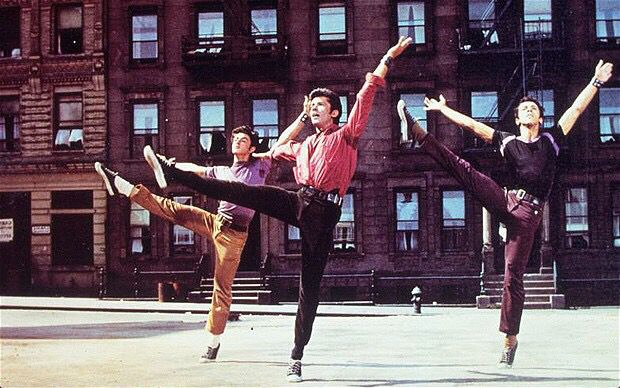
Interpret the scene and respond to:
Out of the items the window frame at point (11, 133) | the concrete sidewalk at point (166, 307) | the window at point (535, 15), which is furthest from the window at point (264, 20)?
the concrete sidewalk at point (166, 307)

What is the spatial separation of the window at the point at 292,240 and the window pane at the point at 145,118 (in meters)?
3.30

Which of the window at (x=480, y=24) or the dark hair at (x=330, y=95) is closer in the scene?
the dark hair at (x=330, y=95)

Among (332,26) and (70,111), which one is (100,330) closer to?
(332,26)

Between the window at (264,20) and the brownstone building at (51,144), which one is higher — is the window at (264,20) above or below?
above

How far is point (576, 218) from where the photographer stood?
1700cm

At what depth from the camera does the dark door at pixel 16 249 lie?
17531 millimetres

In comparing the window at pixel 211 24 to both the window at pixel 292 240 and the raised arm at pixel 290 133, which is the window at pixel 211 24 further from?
the raised arm at pixel 290 133

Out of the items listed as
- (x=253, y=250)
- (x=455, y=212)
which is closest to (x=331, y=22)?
(x=455, y=212)

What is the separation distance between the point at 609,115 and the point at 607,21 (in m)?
1.64

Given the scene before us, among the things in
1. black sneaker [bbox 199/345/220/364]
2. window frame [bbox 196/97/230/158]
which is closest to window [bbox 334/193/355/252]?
window frame [bbox 196/97/230/158]

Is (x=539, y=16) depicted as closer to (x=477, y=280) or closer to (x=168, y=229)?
(x=477, y=280)

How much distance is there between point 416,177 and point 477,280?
8.36 ft

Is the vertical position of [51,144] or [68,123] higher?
[68,123]

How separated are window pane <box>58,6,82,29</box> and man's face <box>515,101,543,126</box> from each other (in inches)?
643
